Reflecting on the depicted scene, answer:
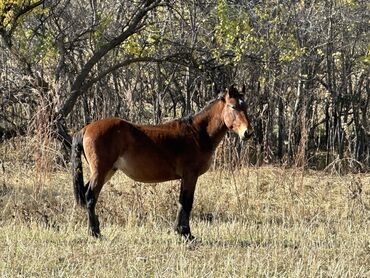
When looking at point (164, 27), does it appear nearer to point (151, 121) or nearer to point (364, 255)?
point (151, 121)

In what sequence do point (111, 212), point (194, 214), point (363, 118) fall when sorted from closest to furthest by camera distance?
1. point (111, 212)
2. point (194, 214)
3. point (363, 118)

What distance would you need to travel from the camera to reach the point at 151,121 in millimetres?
15578

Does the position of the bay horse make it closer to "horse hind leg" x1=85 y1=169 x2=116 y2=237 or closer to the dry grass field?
"horse hind leg" x1=85 y1=169 x2=116 y2=237

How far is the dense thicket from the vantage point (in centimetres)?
1319

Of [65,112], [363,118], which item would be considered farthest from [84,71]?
[363,118]

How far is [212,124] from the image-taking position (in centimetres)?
768

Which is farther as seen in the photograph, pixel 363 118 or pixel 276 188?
pixel 363 118

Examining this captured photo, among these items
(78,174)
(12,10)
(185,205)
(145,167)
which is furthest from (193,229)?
(12,10)

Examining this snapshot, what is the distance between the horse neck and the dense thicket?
4347mm

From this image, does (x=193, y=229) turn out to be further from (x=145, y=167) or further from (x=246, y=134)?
(x=246, y=134)

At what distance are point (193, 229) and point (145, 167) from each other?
1248 millimetres

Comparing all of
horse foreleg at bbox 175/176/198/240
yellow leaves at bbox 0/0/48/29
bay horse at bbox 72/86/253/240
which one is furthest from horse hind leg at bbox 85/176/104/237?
yellow leaves at bbox 0/0/48/29

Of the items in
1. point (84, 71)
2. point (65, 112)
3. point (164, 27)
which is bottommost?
point (65, 112)

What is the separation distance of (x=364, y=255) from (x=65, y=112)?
8.49 m
